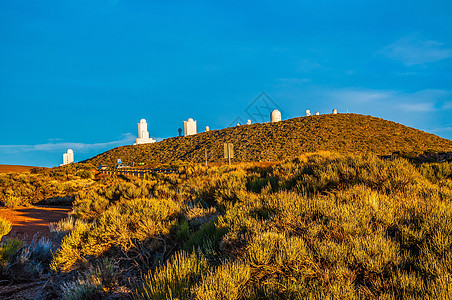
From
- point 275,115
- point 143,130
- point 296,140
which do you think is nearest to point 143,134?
point 143,130

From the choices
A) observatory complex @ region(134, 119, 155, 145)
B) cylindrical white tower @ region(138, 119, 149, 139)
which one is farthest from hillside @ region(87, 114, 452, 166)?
cylindrical white tower @ region(138, 119, 149, 139)

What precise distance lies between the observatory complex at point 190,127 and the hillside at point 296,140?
8727 millimetres

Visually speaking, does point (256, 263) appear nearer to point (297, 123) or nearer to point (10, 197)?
point (10, 197)

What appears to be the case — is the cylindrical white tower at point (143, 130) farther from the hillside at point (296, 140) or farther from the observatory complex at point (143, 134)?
the hillside at point (296, 140)

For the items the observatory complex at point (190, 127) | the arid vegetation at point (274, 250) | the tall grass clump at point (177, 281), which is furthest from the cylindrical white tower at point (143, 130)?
the tall grass clump at point (177, 281)

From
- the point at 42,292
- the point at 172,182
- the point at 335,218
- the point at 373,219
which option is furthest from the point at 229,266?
the point at 172,182

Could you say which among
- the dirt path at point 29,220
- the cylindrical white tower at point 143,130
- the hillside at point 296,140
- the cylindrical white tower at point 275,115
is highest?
the cylindrical white tower at point 143,130

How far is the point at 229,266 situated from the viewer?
3.23m

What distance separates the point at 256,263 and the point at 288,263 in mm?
384

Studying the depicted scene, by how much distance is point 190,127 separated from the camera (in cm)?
9006

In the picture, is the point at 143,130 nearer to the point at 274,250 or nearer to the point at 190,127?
the point at 190,127

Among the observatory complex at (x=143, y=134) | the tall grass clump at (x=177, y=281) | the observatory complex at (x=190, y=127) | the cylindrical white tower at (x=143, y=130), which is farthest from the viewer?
the cylindrical white tower at (x=143, y=130)

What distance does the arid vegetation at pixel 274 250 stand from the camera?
294cm

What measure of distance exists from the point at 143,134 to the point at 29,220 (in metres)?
98.2
